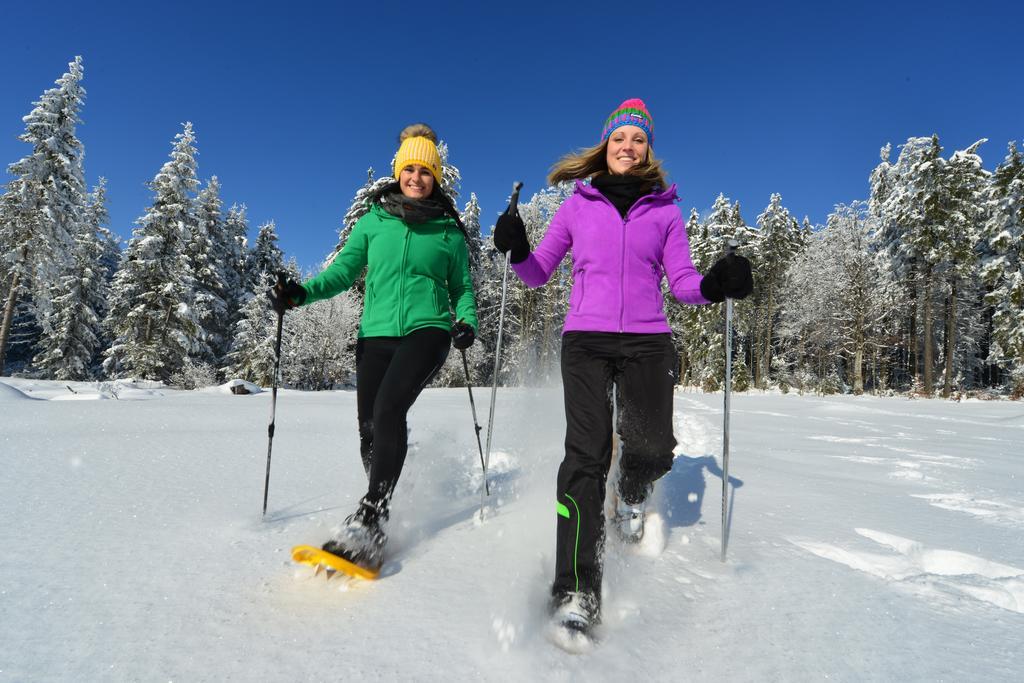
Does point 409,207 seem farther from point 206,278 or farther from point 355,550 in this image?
point 206,278

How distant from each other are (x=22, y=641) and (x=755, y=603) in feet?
7.47

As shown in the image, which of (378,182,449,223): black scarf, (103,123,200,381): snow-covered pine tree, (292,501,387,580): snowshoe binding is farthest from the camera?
(103,123,200,381): snow-covered pine tree

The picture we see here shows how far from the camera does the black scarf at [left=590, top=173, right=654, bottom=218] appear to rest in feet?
8.24

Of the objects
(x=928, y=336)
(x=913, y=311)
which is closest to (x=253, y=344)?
(x=928, y=336)

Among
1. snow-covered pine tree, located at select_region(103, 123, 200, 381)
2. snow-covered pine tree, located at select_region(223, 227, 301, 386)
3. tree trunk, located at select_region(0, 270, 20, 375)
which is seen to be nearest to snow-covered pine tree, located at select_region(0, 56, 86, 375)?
tree trunk, located at select_region(0, 270, 20, 375)

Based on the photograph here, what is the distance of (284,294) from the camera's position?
2.60 m

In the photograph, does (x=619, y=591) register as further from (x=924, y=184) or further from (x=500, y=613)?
(x=924, y=184)

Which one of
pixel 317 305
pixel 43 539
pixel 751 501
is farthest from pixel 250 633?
pixel 317 305

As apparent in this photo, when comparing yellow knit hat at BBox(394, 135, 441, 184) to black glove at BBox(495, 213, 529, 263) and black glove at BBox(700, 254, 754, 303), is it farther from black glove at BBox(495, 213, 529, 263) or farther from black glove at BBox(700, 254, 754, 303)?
black glove at BBox(700, 254, 754, 303)

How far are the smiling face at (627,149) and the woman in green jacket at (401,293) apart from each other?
37.9 inches

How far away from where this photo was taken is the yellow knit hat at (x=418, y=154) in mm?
2959

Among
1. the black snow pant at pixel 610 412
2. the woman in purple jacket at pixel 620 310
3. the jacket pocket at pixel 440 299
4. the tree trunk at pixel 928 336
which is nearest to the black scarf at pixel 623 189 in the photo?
the woman in purple jacket at pixel 620 310

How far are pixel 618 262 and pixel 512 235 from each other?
51cm

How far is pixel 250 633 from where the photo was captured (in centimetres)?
152
